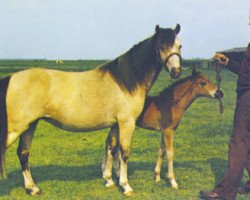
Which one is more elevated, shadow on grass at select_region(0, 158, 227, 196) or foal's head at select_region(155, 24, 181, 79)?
foal's head at select_region(155, 24, 181, 79)

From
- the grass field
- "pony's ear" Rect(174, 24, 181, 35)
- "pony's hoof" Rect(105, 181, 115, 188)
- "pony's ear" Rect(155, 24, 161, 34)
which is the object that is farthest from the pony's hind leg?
"pony's ear" Rect(174, 24, 181, 35)

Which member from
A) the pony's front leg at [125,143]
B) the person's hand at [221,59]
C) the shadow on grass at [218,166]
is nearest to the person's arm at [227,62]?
the person's hand at [221,59]

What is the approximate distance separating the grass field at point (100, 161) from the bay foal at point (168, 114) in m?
0.46

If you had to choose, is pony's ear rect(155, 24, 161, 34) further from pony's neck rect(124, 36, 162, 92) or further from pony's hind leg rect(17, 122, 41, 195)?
pony's hind leg rect(17, 122, 41, 195)

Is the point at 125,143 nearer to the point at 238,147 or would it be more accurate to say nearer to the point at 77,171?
the point at 238,147

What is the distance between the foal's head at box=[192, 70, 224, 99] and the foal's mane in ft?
4.77

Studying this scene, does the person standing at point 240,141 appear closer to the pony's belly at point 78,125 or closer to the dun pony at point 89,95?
the dun pony at point 89,95

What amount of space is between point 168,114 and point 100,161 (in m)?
3.14

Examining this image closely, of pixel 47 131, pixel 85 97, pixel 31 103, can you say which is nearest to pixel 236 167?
pixel 85 97

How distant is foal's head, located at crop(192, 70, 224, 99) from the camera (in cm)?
854

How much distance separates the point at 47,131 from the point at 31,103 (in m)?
10.1

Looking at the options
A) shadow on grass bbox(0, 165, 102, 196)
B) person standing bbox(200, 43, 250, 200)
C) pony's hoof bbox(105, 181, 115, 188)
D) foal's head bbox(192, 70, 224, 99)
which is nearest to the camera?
person standing bbox(200, 43, 250, 200)

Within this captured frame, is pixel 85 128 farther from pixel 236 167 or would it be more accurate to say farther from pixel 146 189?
pixel 236 167

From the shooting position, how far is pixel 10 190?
7832 mm
